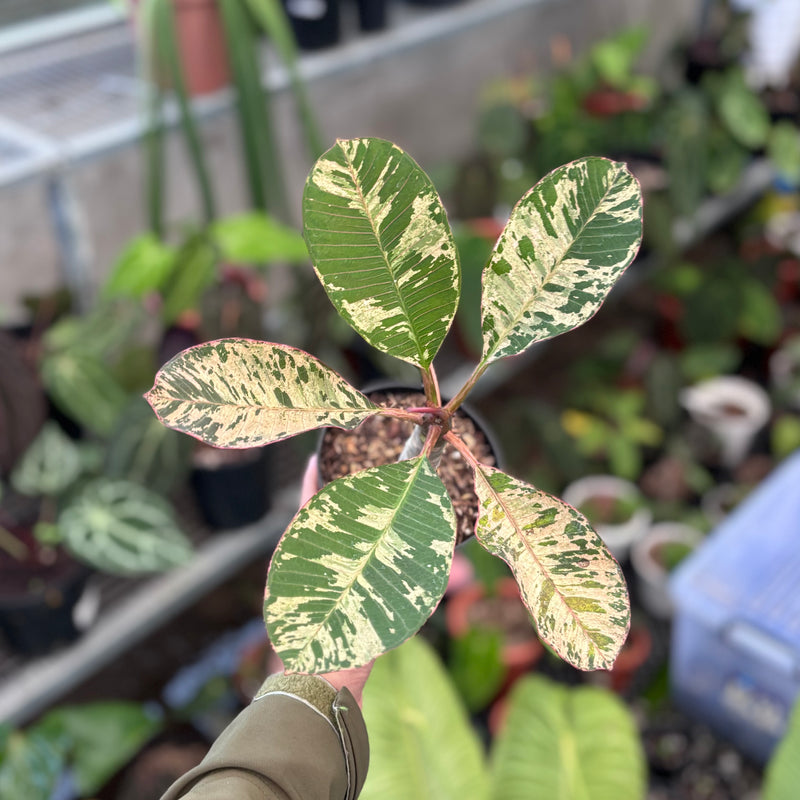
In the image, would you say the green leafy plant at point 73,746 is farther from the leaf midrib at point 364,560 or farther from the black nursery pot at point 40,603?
the leaf midrib at point 364,560

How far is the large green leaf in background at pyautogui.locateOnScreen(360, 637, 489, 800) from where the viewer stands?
0.99 m

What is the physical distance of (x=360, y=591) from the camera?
39 centimetres

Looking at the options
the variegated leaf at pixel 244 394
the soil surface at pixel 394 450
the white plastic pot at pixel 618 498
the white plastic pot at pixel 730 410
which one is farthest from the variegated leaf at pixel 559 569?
the white plastic pot at pixel 730 410

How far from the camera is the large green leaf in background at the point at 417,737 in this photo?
→ 99 centimetres

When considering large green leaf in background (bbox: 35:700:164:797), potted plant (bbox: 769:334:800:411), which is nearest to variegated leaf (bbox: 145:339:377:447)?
large green leaf in background (bbox: 35:700:164:797)

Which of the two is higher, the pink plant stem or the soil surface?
the pink plant stem

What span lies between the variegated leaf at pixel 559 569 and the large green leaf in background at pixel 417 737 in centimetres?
63

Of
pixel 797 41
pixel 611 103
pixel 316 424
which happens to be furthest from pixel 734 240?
pixel 316 424

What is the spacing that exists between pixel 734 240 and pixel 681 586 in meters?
1.94

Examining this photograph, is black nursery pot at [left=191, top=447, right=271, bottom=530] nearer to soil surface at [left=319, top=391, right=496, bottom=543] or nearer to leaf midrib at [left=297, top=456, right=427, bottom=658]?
soil surface at [left=319, top=391, right=496, bottom=543]

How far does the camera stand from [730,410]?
85.4 inches

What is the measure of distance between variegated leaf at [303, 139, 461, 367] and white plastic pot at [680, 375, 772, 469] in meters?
1.79

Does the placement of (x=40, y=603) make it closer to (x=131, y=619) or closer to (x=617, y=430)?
(x=131, y=619)

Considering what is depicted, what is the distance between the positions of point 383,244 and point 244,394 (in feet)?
0.37
